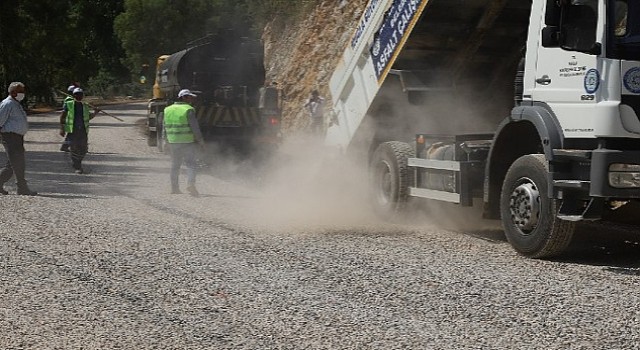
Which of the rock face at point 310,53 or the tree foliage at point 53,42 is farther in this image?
the tree foliage at point 53,42

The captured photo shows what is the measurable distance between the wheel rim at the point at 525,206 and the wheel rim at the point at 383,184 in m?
2.83

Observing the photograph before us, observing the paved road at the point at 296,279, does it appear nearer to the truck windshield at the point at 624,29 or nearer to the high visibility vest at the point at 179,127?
the high visibility vest at the point at 179,127

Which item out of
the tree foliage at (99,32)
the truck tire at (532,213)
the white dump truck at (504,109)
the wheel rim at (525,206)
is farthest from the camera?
the tree foliage at (99,32)

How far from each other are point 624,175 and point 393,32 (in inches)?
158

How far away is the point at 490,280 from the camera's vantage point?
25.8ft

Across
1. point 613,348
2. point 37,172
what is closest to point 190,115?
point 37,172

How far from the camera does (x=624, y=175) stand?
8.26m

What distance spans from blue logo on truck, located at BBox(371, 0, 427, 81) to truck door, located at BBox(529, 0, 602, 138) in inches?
92.9

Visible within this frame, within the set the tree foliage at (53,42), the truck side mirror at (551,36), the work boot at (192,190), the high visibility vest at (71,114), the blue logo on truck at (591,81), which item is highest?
the tree foliage at (53,42)

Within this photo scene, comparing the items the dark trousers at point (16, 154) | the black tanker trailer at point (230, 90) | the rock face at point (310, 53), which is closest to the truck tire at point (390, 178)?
the dark trousers at point (16, 154)

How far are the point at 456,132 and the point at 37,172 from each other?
1001cm

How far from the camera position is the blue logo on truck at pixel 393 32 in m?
11.1

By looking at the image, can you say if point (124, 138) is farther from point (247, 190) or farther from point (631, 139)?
point (631, 139)

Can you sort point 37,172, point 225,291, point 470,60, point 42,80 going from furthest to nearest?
point 42,80
point 37,172
point 470,60
point 225,291
